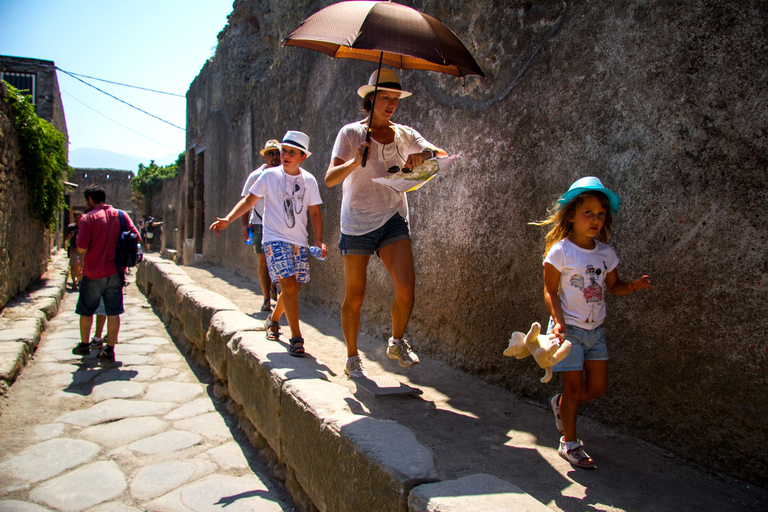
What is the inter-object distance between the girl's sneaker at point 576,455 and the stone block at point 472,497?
71cm

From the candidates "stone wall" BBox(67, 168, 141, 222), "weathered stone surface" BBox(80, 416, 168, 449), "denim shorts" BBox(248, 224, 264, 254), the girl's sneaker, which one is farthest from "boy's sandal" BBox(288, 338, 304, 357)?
"stone wall" BBox(67, 168, 141, 222)

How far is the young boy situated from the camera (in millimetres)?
3775

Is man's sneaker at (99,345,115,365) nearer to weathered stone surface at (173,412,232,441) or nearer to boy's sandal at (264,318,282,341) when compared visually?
weathered stone surface at (173,412,232,441)

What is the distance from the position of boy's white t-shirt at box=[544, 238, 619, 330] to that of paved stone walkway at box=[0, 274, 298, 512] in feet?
5.37

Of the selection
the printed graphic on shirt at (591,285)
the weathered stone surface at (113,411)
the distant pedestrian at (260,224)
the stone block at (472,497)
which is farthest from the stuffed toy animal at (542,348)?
the distant pedestrian at (260,224)

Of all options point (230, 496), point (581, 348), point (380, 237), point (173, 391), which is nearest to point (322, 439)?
point (230, 496)

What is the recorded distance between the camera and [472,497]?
1.51 meters

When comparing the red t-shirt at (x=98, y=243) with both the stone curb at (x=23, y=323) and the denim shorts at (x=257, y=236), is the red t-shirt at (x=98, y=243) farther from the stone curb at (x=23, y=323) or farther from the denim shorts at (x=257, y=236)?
the denim shorts at (x=257, y=236)

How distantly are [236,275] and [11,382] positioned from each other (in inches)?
207

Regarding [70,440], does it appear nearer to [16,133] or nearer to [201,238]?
[16,133]

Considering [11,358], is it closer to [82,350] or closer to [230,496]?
[82,350]

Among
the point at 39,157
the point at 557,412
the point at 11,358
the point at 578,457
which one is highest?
the point at 39,157

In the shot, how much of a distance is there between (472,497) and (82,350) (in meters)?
4.68

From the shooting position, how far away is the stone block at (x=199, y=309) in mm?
4578
